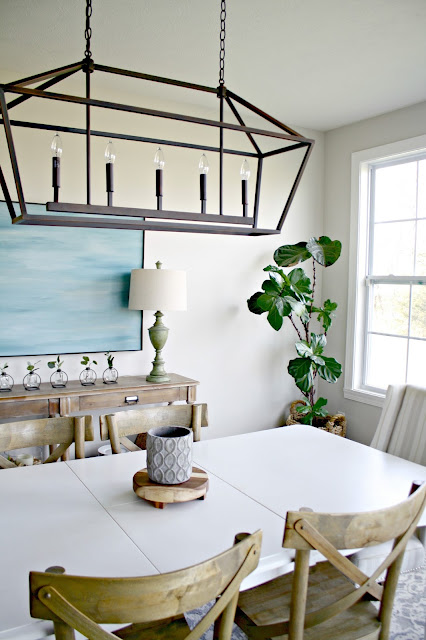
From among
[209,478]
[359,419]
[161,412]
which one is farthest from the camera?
[359,419]

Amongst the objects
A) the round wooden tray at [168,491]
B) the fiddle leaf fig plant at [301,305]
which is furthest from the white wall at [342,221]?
the round wooden tray at [168,491]

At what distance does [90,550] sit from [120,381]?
7.97 ft

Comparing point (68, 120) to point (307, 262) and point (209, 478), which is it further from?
point (209, 478)

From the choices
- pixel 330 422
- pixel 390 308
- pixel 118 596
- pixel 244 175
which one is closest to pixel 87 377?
pixel 330 422

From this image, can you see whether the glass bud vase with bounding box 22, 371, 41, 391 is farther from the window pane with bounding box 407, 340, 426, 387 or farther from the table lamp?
the window pane with bounding box 407, 340, 426, 387

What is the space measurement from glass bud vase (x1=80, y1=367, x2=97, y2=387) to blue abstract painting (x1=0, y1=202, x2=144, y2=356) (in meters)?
0.15

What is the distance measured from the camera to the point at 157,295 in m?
3.74

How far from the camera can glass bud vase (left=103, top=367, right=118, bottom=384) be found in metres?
3.81

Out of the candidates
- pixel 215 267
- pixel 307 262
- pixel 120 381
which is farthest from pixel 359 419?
pixel 120 381

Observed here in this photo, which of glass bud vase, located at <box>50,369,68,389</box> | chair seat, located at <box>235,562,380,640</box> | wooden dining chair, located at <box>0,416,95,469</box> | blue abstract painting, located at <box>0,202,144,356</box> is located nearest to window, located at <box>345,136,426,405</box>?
blue abstract painting, located at <box>0,202,144,356</box>

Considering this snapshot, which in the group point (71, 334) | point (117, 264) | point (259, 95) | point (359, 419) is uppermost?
point (259, 95)

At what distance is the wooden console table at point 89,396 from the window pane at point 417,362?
172cm

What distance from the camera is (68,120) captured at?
12.5ft

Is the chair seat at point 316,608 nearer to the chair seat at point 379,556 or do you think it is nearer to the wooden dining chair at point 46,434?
the chair seat at point 379,556
